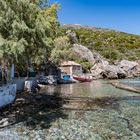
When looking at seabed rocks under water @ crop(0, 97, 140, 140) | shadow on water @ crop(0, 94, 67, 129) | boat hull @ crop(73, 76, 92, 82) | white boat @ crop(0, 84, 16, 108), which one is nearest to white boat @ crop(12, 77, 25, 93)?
shadow on water @ crop(0, 94, 67, 129)

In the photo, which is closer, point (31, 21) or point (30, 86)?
point (31, 21)

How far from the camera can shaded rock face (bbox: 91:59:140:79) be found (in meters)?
74.6

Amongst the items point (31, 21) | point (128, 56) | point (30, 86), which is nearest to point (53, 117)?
point (31, 21)

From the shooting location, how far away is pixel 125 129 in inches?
792

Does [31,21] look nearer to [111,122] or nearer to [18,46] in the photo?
[18,46]

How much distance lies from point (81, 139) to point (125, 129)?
3674 millimetres

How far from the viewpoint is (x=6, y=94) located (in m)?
26.0

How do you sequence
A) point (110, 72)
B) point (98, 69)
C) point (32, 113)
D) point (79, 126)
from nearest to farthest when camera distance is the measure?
point (79, 126) → point (32, 113) → point (110, 72) → point (98, 69)

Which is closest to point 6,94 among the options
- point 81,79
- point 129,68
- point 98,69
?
point 81,79

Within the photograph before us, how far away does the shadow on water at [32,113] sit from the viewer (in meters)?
21.4

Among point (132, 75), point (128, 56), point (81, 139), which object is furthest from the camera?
point (128, 56)

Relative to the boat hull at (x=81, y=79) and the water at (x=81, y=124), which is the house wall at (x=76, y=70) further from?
the water at (x=81, y=124)

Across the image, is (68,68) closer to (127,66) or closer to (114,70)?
(114,70)

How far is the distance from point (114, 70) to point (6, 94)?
51.9 m
